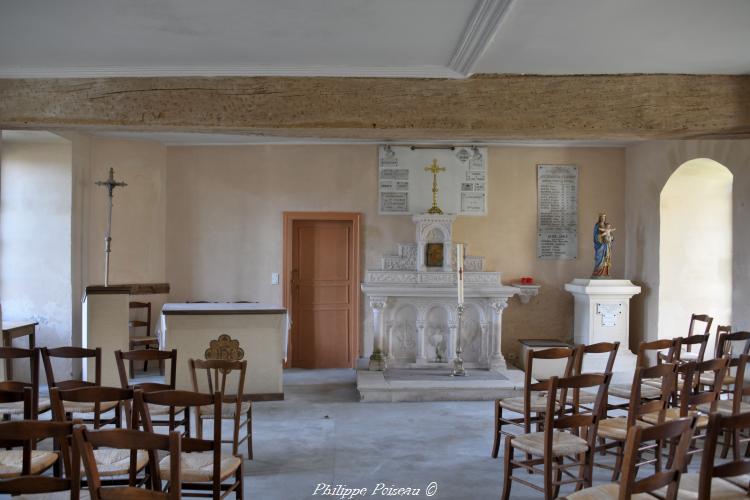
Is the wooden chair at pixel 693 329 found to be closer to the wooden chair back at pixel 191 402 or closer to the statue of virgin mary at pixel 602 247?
the statue of virgin mary at pixel 602 247

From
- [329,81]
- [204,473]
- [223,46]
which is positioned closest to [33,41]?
[223,46]

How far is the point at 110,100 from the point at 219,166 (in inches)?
142

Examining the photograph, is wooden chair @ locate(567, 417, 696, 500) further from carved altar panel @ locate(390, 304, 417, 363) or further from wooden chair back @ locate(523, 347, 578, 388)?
carved altar panel @ locate(390, 304, 417, 363)

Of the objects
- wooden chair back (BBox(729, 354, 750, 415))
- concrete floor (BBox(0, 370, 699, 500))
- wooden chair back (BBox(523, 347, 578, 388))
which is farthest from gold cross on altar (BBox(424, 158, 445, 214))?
wooden chair back (BBox(729, 354, 750, 415))

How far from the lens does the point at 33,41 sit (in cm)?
400

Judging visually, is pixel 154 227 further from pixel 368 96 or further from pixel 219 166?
pixel 368 96

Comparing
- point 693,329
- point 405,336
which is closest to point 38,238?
point 405,336

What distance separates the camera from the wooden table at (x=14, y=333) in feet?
20.2

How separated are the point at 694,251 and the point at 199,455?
241 inches

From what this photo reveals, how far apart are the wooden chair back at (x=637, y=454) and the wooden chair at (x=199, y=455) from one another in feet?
5.55

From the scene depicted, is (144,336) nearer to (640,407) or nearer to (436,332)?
(436,332)

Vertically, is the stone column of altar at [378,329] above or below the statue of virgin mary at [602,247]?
below

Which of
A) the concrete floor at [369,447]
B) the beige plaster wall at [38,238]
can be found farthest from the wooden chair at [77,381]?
the beige plaster wall at [38,238]

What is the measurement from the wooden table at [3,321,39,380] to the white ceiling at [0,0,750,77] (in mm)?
2748
